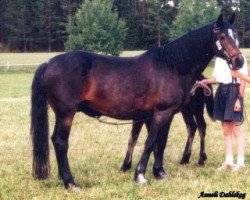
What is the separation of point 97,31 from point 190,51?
125 feet

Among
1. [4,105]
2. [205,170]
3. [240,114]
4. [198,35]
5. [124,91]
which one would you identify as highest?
[198,35]

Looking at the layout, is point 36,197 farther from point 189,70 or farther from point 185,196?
point 189,70

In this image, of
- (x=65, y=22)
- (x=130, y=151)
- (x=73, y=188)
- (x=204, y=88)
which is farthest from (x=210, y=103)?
(x=65, y=22)

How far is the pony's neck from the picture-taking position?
6035 mm

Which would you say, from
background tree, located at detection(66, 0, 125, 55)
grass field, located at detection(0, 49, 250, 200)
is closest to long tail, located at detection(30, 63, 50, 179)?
grass field, located at detection(0, 49, 250, 200)

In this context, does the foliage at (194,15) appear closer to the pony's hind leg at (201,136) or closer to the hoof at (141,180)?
the pony's hind leg at (201,136)

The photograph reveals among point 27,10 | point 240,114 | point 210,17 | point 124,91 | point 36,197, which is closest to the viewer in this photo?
point 36,197

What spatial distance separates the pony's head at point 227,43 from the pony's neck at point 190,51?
176 millimetres

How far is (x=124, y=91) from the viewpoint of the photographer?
5.96 m

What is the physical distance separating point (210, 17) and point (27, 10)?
34.1 metres

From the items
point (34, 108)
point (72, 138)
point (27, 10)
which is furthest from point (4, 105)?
point (27, 10)

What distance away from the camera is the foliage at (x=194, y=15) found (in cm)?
4619

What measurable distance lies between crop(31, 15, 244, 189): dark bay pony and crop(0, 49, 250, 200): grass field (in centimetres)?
31

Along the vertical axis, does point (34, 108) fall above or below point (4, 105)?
above
